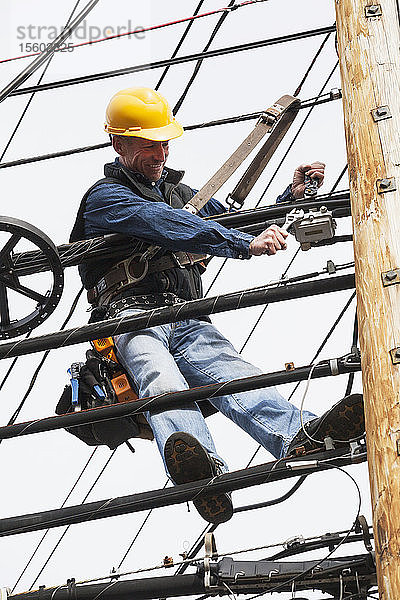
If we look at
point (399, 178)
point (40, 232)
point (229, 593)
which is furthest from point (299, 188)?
point (229, 593)

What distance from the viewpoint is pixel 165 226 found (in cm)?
519

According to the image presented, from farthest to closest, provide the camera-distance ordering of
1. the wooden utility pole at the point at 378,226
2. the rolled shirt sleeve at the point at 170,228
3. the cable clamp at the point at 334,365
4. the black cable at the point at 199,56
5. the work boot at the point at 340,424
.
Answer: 1. the black cable at the point at 199,56
2. the rolled shirt sleeve at the point at 170,228
3. the cable clamp at the point at 334,365
4. the work boot at the point at 340,424
5. the wooden utility pole at the point at 378,226

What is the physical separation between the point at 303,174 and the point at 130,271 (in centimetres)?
102

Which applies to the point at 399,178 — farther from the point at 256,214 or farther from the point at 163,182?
the point at 163,182

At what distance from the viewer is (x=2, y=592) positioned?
4.93 meters

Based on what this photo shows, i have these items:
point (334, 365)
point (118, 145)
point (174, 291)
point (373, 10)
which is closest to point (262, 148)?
point (118, 145)

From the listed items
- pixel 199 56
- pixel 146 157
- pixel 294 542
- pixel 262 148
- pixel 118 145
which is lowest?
pixel 294 542

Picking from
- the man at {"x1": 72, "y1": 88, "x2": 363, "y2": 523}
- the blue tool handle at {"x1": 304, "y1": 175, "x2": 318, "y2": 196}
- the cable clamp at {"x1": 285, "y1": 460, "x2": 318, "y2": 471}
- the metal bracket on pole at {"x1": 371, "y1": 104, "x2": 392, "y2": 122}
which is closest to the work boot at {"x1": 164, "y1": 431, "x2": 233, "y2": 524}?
the man at {"x1": 72, "y1": 88, "x2": 363, "y2": 523}

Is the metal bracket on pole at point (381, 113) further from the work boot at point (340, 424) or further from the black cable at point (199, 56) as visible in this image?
the black cable at point (199, 56)

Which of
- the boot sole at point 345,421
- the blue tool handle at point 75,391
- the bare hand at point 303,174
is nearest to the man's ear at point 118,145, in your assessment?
the bare hand at point 303,174

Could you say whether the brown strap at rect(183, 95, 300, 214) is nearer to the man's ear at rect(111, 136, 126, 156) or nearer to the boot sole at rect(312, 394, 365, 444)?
the man's ear at rect(111, 136, 126, 156)

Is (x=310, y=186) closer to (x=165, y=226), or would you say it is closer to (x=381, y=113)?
(x=165, y=226)

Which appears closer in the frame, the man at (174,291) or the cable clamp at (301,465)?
the cable clamp at (301,465)

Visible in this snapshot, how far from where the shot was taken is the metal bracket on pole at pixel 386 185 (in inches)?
162
